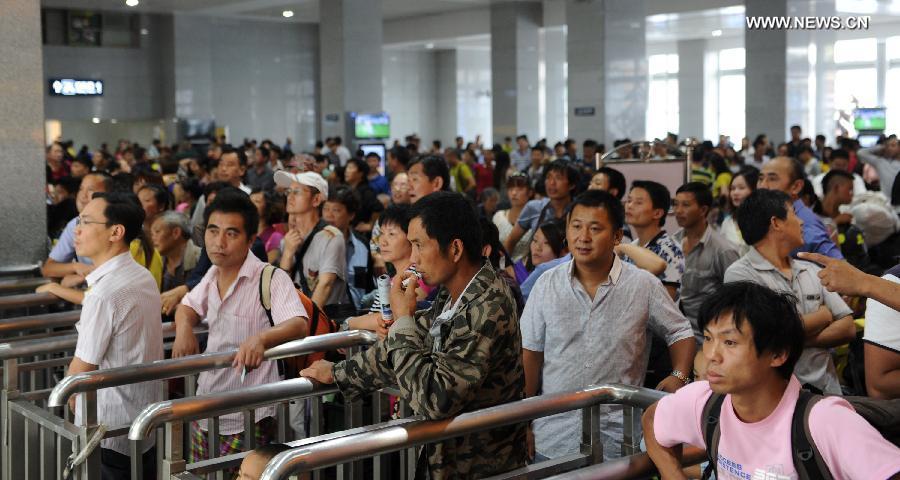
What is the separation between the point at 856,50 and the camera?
35.7 meters

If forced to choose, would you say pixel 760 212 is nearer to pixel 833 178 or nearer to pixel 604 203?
pixel 604 203

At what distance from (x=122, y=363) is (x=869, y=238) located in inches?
263

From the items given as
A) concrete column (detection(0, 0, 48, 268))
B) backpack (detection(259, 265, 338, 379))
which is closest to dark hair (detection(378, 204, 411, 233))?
backpack (detection(259, 265, 338, 379))

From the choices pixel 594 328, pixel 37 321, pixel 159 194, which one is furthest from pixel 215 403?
pixel 159 194

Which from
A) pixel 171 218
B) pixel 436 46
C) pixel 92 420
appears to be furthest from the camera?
pixel 436 46

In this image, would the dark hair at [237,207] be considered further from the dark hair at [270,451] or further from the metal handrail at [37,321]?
the dark hair at [270,451]

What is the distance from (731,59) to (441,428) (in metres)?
39.2

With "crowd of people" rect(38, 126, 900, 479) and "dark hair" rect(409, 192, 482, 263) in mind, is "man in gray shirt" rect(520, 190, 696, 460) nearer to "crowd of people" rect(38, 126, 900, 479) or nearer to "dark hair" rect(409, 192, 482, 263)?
"crowd of people" rect(38, 126, 900, 479)

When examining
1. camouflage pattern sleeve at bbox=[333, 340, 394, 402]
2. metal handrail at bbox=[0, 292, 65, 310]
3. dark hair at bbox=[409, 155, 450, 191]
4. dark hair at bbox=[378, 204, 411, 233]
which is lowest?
metal handrail at bbox=[0, 292, 65, 310]

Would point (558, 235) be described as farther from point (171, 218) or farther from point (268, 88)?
point (268, 88)

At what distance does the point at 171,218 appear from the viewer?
6738mm

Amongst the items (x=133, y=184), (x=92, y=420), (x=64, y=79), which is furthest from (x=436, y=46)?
(x=92, y=420)

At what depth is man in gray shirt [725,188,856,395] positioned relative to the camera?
4.31 m

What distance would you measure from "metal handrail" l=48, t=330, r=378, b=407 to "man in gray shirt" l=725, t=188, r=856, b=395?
→ 5.59ft
